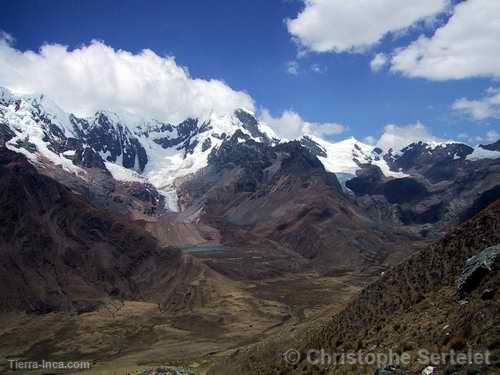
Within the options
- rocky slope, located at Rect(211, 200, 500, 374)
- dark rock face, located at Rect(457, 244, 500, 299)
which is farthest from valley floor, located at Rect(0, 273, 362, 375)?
dark rock face, located at Rect(457, 244, 500, 299)

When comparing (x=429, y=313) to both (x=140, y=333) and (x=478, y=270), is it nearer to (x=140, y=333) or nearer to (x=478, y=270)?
(x=478, y=270)

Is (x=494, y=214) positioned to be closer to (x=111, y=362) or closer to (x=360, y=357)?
(x=360, y=357)

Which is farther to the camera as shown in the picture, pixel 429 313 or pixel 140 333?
pixel 140 333

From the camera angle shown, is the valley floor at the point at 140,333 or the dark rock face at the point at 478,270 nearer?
the dark rock face at the point at 478,270

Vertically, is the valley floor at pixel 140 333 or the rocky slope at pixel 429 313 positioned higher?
the valley floor at pixel 140 333

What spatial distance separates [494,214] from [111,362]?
10400cm

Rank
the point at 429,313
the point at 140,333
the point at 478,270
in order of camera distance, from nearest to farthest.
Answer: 1. the point at 478,270
2. the point at 429,313
3. the point at 140,333

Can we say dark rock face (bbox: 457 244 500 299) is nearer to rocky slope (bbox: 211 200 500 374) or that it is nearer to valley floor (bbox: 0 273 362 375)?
rocky slope (bbox: 211 200 500 374)

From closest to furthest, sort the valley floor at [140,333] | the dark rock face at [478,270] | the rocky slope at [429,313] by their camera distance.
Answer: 1. the rocky slope at [429,313]
2. the dark rock face at [478,270]
3. the valley floor at [140,333]

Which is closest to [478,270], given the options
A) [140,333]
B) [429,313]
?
[429,313]

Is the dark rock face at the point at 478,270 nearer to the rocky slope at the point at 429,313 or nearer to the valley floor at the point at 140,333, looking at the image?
the rocky slope at the point at 429,313

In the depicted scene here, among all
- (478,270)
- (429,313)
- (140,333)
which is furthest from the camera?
(140,333)

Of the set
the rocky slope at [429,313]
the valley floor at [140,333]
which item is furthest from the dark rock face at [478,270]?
the valley floor at [140,333]

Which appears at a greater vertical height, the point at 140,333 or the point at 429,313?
the point at 140,333
